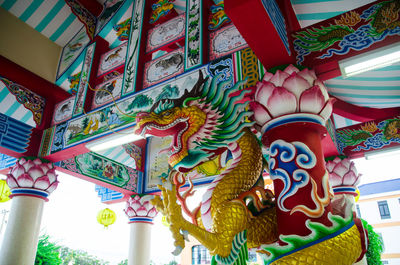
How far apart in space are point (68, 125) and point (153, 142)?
2.21 metres

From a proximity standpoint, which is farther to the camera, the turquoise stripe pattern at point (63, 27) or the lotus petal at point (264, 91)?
the turquoise stripe pattern at point (63, 27)

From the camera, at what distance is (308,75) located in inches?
78.5

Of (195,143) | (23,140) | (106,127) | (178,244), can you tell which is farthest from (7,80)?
(178,244)

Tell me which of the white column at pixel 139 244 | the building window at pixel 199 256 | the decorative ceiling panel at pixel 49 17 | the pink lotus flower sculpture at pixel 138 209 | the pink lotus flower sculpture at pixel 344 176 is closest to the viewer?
the pink lotus flower sculpture at pixel 344 176

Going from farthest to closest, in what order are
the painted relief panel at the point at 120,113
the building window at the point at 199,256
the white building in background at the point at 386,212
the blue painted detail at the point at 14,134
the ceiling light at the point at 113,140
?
1. the building window at the point at 199,256
2. the white building in background at the point at 386,212
3. the blue painted detail at the point at 14,134
4. the ceiling light at the point at 113,140
5. the painted relief panel at the point at 120,113

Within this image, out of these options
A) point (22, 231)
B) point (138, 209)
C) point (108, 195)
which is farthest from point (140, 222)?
point (22, 231)

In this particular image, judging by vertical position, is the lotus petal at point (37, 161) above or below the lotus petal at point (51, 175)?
above

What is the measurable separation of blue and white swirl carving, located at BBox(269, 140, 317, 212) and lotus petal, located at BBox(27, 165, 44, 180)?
336 centimetres

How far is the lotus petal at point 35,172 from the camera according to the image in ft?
12.8

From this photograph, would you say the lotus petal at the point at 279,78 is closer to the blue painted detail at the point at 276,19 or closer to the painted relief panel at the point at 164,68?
the blue painted detail at the point at 276,19

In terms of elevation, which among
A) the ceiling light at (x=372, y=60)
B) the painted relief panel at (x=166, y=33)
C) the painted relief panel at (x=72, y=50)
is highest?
the painted relief panel at (x=72, y=50)

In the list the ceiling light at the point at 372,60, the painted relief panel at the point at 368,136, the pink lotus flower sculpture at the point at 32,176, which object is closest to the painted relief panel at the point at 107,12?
the pink lotus flower sculpture at the point at 32,176

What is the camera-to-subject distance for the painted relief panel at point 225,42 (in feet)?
9.29

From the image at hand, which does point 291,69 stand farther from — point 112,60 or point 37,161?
point 37,161
